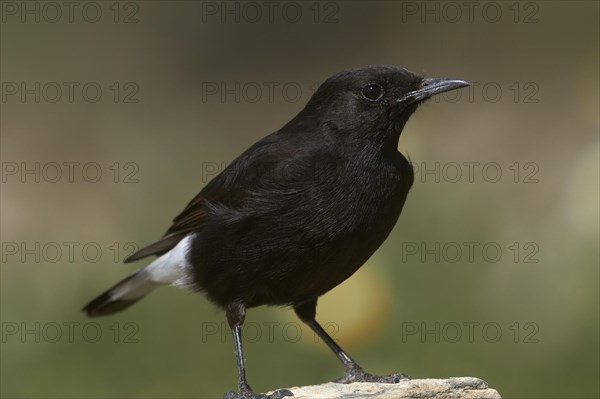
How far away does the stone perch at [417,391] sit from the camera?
5496 mm

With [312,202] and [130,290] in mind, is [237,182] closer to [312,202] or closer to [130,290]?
[312,202]

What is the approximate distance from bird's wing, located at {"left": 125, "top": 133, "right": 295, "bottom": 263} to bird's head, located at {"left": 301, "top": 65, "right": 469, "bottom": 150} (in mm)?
337

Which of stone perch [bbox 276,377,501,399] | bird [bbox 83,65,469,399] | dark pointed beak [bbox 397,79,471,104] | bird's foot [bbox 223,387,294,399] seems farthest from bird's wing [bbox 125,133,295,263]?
stone perch [bbox 276,377,501,399]

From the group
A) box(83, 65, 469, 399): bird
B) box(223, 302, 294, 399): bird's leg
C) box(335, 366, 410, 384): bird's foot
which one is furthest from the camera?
box(335, 366, 410, 384): bird's foot

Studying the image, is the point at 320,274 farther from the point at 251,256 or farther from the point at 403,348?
the point at 403,348

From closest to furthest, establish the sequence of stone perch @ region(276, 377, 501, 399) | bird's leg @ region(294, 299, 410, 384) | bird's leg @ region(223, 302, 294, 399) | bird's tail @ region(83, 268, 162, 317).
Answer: stone perch @ region(276, 377, 501, 399)
bird's leg @ region(223, 302, 294, 399)
bird's leg @ region(294, 299, 410, 384)
bird's tail @ region(83, 268, 162, 317)

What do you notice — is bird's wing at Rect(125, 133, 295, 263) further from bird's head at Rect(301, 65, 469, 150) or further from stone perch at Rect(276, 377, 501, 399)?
stone perch at Rect(276, 377, 501, 399)

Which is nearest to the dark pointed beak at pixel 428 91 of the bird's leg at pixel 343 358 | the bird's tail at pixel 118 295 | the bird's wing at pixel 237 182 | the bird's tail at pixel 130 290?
the bird's wing at pixel 237 182

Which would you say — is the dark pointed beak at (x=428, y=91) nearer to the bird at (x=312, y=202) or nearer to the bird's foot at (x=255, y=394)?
the bird at (x=312, y=202)

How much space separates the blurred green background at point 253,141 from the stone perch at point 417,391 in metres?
1.07

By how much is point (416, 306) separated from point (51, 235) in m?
3.93

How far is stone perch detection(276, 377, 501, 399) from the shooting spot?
5.50 metres

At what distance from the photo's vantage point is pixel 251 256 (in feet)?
18.8

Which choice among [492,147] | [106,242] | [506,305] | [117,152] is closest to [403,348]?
[506,305]
